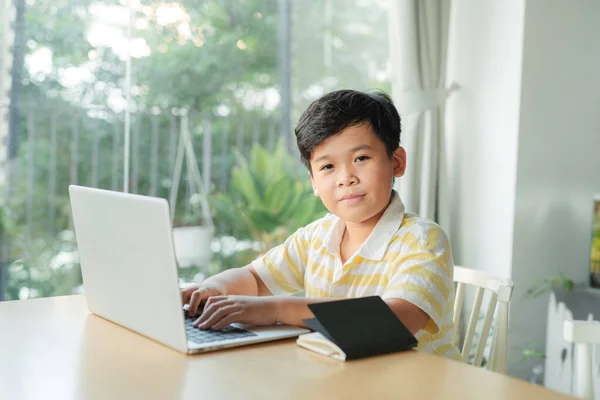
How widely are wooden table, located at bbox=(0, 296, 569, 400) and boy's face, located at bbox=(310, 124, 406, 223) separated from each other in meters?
0.35

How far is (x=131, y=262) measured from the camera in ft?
4.16

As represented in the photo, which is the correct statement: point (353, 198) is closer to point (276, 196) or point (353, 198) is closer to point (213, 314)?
point (213, 314)

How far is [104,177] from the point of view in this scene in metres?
3.03

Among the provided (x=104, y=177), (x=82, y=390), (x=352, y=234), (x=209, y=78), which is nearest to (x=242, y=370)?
(x=82, y=390)

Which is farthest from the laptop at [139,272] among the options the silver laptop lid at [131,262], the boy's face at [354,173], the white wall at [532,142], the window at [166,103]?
the white wall at [532,142]

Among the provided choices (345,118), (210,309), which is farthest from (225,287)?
(345,118)

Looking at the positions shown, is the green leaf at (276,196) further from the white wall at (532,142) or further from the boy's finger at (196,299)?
the boy's finger at (196,299)

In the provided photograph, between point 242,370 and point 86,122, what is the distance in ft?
6.74

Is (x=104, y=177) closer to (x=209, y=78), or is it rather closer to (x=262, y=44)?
(x=209, y=78)

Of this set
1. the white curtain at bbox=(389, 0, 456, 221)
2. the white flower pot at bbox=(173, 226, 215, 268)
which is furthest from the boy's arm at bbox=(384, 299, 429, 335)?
the white flower pot at bbox=(173, 226, 215, 268)

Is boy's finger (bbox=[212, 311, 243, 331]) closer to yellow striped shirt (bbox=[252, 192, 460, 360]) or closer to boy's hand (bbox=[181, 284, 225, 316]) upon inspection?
boy's hand (bbox=[181, 284, 225, 316])

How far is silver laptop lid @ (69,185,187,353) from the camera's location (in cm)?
116

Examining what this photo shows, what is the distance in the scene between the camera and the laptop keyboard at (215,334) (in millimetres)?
1258

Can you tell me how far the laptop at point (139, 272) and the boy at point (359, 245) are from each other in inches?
2.2
